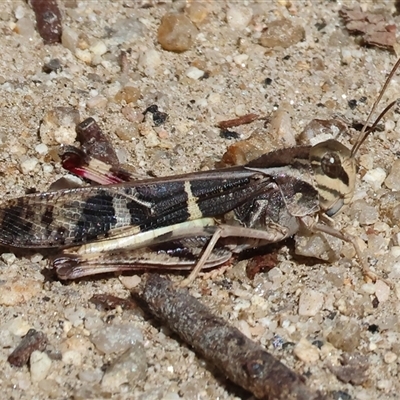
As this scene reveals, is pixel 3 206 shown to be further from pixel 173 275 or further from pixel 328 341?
pixel 328 341

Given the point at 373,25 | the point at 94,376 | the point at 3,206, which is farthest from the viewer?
the point at 373,25

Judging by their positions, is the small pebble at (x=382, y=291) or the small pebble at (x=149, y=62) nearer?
the small pebble at (x=382, y=291)

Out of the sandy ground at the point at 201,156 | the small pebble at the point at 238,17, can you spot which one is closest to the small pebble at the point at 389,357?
the sandy ground at the point at 201,156

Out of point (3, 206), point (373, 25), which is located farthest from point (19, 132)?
point (373, 25)

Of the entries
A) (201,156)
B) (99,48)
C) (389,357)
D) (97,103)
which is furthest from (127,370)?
(99,48)

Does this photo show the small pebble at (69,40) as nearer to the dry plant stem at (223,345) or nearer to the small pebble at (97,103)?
the small pebble at (97,103)

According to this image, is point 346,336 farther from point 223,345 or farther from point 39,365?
point 39,365
